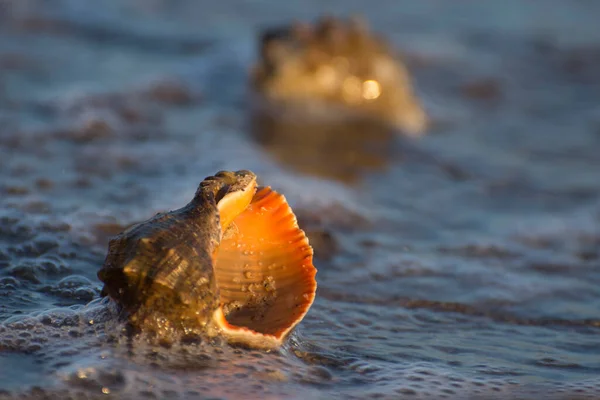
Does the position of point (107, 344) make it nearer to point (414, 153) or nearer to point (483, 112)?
point (414, 153)

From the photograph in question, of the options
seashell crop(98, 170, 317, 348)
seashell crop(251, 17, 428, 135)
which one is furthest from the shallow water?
seashell crop(251, 17, 428, 135)

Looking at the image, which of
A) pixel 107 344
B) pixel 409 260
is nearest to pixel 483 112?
pixel 409 260

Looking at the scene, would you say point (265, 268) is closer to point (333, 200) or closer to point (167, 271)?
point (167, 271)

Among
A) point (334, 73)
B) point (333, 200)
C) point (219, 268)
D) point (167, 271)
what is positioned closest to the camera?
point (167, 271)

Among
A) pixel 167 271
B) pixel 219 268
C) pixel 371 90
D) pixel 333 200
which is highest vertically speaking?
pixel 371 90

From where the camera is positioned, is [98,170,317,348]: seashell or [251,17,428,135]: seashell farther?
[251,17,428,135]: seashell

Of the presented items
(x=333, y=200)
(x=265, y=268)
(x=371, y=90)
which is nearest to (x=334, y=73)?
(x=371, y=90)

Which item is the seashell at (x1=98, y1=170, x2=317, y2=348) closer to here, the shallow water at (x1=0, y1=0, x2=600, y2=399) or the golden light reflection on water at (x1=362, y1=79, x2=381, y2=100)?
the shallow water at (x1=0, y1=0, x2=600, y2=399)
